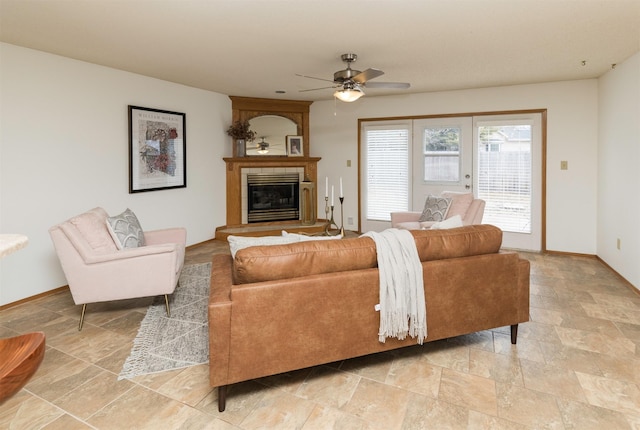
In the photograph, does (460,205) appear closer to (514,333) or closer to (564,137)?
(564,137)

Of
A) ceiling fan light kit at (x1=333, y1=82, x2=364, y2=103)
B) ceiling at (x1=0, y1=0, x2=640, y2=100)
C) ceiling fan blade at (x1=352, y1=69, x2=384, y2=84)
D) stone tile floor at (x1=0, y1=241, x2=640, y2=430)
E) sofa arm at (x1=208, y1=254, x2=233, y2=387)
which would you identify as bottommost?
stone tile floor at (x1=0, y1=241, x2=640, y2=430)

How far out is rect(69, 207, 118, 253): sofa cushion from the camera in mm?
3016

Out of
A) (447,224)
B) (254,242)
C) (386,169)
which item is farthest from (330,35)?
(386,169)

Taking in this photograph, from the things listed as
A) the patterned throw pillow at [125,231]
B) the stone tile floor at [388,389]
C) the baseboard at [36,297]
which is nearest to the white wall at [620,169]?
the stone tile floor at [388,389]

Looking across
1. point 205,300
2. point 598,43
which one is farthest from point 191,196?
point 598,43

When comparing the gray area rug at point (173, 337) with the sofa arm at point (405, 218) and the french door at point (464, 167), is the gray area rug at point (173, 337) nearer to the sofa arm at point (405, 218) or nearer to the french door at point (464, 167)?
the sofa arm at point (405, 218)

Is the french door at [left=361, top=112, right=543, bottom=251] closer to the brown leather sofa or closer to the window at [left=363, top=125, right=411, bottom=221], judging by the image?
the window at [left=363, top=125, right=411, bottom=221]

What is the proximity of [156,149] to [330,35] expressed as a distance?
2873 mm

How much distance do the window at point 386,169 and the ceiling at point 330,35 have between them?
1514mm

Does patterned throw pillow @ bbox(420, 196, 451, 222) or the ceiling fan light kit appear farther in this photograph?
patterned throw pillow @ bbox(420, 196, 451, 222)

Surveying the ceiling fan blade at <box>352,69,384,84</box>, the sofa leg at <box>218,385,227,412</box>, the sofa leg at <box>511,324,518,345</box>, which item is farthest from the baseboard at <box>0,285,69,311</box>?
the sofa leg at <box>511,324,518,345</box>

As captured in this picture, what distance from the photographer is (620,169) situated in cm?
417

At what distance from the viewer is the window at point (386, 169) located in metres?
6.20

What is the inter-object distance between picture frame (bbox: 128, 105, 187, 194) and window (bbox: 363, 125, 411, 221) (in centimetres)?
293
